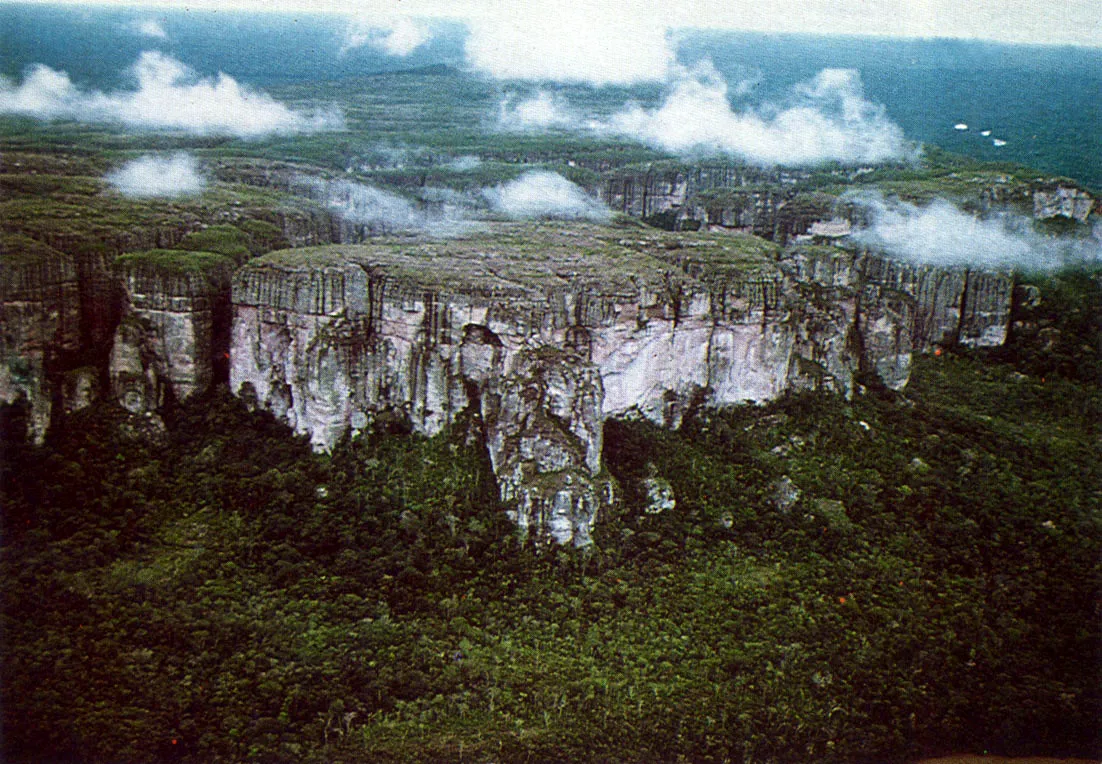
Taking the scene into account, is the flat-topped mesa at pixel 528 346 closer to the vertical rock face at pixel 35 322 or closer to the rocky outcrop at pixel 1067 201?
the vertical rock face at pixel 35 322

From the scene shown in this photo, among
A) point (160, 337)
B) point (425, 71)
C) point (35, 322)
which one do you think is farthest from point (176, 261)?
point (425, 71)

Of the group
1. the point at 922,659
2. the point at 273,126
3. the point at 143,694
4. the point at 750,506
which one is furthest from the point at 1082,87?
the point at 273,126

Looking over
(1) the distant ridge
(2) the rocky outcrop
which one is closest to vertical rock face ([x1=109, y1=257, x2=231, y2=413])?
(2) the rocky outcrop

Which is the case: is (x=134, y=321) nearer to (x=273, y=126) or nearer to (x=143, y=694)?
(x=143, y=694)

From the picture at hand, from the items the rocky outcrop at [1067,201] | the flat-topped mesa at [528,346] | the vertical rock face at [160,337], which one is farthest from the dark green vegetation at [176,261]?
the rocky outcrop at [1067,201]

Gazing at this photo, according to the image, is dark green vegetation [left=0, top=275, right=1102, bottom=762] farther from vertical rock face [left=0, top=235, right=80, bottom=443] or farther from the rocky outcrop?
the rocky outcrop

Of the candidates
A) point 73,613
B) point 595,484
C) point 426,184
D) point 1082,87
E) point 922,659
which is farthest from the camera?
point 426,184

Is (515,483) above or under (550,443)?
under

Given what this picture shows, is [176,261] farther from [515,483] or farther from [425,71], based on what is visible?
[425,71]
